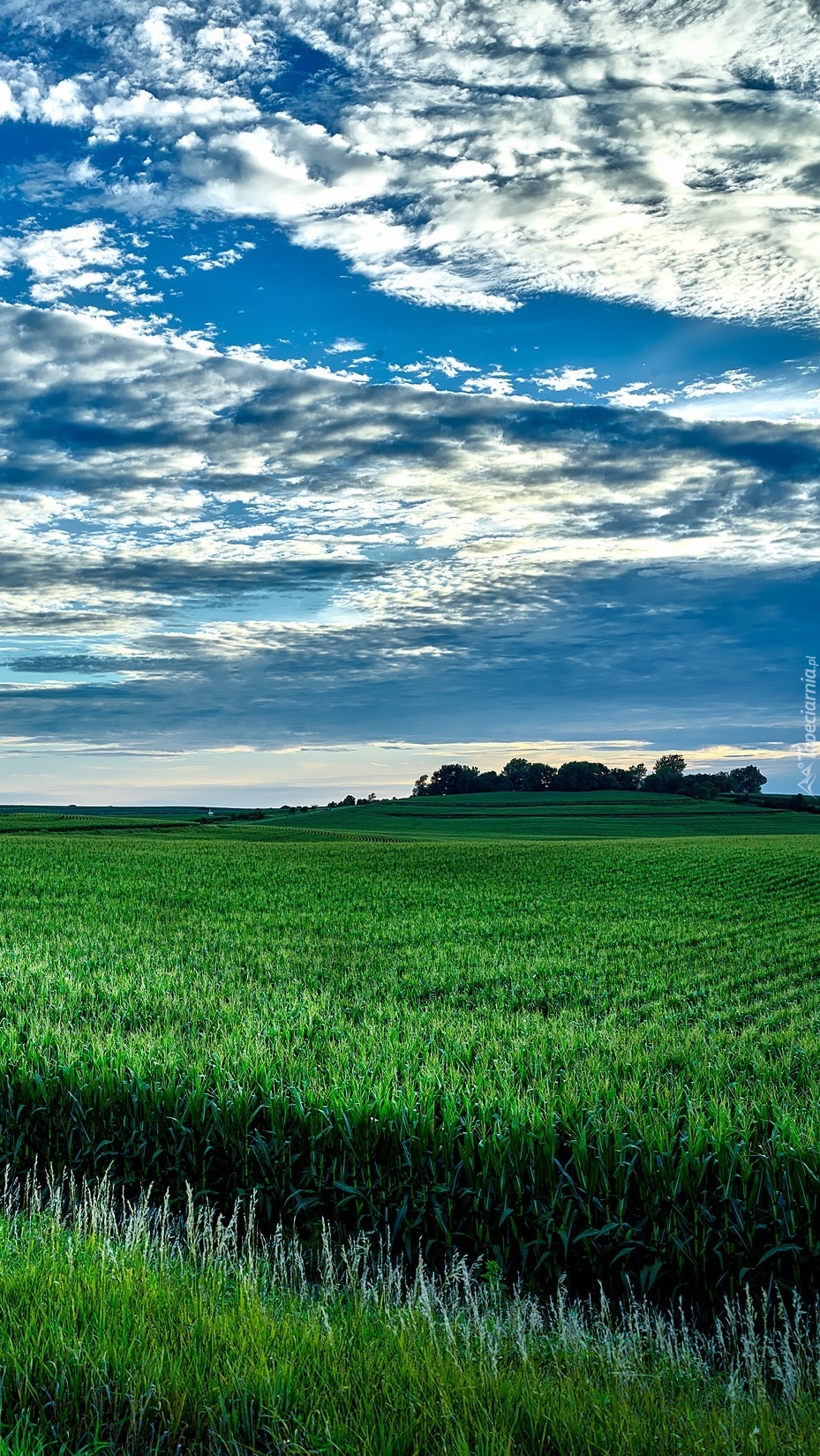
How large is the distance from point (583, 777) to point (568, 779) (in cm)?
312

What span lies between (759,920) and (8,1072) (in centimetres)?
2855

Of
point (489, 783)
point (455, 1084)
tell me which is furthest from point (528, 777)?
point (455, 1084)

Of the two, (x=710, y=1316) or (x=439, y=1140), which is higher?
(x=439, y=1140)

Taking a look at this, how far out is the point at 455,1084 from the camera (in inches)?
383

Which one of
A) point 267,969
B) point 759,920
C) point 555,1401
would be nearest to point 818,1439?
point 555,1401

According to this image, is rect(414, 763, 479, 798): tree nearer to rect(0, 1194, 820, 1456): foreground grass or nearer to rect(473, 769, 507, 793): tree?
rect(473, 769, 507, 793): tree

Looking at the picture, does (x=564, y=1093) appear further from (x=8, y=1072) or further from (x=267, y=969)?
(x=267, y=969)

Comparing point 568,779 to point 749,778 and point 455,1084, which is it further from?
point 455,1084

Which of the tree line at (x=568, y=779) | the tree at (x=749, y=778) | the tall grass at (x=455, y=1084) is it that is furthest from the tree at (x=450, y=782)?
the tall grass at (x=455, y=1084)

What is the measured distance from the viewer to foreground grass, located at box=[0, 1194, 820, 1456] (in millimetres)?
4617

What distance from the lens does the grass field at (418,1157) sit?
491cm

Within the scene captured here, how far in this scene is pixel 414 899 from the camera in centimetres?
3872

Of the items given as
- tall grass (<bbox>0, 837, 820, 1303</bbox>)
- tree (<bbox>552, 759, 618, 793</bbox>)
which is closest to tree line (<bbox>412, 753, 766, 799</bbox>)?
tree (<bbox>552, 759, 618, 793</bbox>)

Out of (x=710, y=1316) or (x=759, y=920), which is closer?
(x=710, y=1316)
